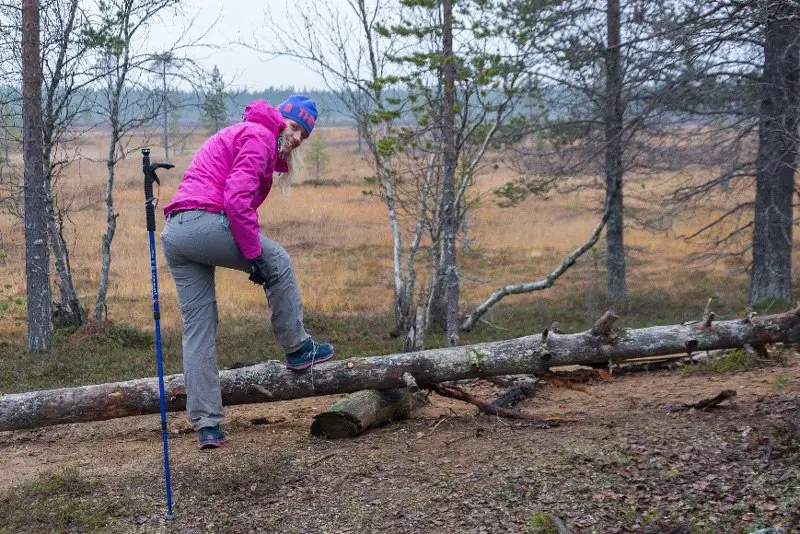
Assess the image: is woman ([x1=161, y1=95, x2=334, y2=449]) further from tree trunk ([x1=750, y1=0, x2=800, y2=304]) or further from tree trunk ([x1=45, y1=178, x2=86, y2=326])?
tree trunk ([x1=750, y1=0, x2=800, y2=304])

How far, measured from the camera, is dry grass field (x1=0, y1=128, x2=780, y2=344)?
693 inches

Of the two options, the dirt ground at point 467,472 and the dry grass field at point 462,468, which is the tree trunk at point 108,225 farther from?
the dirt ground at point 467,472

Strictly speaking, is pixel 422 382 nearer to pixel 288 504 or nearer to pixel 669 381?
pixel 288 504

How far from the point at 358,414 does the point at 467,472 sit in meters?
1.08

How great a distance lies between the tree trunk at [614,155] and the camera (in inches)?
490

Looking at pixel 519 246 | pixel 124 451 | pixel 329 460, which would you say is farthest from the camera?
pixel 519 246

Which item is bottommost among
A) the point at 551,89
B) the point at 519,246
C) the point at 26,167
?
the point at 519,246

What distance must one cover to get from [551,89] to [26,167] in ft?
28.0

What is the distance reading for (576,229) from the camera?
1272 inches

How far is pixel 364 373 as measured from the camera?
6.14 m

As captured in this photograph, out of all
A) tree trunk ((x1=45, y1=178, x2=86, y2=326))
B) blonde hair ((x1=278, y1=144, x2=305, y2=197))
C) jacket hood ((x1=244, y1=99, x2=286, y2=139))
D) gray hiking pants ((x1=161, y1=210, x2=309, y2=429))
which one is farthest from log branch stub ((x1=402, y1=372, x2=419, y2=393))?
tree trunk ((x1=45, y1=178, x2=86, y2=326))

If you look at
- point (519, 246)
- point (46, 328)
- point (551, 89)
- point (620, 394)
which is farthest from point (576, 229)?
point (620, 394)

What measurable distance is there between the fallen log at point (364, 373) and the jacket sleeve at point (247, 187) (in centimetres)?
144

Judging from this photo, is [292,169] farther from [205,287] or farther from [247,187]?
[205,287]
